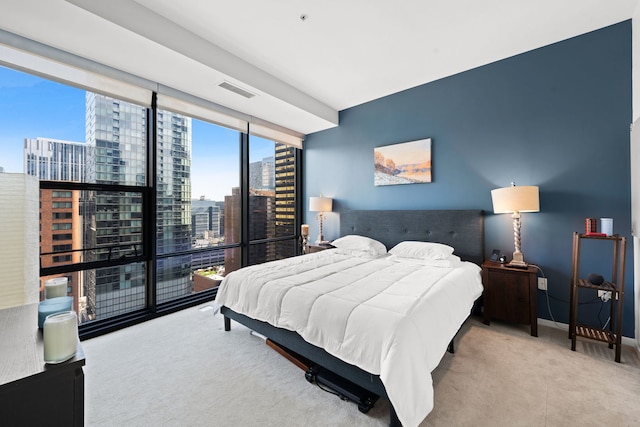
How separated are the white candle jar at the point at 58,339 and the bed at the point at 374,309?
1254mm

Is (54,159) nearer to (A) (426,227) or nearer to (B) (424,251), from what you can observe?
(B) (424,251)

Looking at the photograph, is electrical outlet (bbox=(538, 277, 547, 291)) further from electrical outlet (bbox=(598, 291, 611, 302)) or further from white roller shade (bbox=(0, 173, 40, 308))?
white roller shade (bbox=(0, 173, 40, 308))

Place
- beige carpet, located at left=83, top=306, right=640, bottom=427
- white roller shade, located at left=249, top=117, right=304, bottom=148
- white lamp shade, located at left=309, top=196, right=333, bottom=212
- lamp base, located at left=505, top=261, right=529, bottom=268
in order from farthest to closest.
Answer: white lamp shade, located at left=309, top=196, right=333, bottom=212 → white roller shade, located at left=249, top=117, right=304, bottom=148 → lamp base, located at left=505, top=261, right=529, bottom=268 → beige carpet, located at left=83, top=306, right=640, bottom=427

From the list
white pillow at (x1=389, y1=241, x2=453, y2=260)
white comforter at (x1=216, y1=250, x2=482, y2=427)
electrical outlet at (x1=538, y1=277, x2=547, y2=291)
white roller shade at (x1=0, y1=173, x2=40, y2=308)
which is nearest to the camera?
white roller shade at (x1=0, y1=173, x2=40, y2=308)

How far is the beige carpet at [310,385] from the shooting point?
62.3 inches

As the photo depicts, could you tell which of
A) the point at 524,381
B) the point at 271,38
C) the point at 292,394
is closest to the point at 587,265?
the point at 524,381

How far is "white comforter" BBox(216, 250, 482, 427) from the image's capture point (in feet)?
4.58

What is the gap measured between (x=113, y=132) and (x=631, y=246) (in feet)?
17.3

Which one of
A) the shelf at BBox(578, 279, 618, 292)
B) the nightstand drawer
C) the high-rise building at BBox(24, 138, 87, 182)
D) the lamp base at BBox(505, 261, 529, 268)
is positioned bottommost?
the nightstand drawer

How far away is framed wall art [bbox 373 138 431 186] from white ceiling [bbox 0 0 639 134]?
910 millimetres

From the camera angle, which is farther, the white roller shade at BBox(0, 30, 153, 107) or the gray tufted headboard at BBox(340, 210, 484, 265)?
the gray tufted headboard at BBox(340, 210, 484, 265)

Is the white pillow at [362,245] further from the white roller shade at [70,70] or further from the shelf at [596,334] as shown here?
the white roller shade at [70,70]

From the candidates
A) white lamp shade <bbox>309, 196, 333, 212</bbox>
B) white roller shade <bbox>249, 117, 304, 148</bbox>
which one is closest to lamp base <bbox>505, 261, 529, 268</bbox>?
white lamp shade <bbox>309, 196, 333, 212</bbox>

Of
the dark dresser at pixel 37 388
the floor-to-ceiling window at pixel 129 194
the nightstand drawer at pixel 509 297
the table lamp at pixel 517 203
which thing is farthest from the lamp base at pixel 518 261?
the floor-to-ceiling window at pixel 129 194
